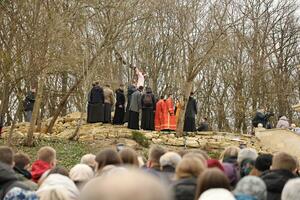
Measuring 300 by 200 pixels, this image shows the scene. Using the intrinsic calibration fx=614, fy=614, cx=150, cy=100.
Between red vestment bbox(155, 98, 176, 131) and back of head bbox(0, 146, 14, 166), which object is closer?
back of head bbox(0, 146, 14, 166)

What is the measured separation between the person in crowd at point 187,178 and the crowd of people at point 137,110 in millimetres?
19051

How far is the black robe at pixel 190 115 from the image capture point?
1066 inches

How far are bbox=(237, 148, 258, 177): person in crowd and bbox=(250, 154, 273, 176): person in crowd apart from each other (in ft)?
0.77

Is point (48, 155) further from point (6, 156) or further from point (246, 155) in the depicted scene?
point (246, 155)

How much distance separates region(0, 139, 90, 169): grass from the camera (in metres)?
19.9

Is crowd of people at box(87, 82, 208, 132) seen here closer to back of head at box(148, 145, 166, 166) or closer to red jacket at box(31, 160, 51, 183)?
back of head at box(148, 145, 166, 166)

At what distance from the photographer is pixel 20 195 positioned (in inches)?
221

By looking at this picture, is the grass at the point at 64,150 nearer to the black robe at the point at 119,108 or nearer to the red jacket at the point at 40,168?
the black robe at the point at 119,108

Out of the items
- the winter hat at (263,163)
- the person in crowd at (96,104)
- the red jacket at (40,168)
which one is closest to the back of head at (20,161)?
the red jacket at (40,168)

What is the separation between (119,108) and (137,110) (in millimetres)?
1627

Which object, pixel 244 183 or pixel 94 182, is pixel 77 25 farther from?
pixel 94 182

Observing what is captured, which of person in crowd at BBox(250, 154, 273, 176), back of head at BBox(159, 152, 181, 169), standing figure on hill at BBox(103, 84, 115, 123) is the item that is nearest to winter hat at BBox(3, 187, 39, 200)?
back of head at BBox(159, 152, 181, 169)

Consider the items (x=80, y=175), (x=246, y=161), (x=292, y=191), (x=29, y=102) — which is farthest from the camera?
(x=29, y=102)

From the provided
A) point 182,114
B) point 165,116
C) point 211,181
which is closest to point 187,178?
point 211,181
